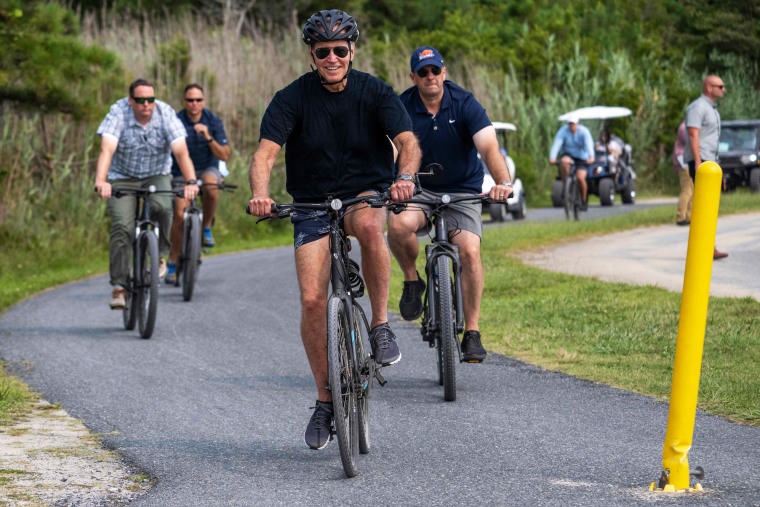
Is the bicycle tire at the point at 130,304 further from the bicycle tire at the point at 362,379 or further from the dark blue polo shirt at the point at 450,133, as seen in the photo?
the bicycle tire at the point at 362,379

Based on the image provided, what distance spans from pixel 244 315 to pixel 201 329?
38.2 inches

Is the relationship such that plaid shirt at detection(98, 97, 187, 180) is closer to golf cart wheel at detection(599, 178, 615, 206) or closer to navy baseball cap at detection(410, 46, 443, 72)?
navy baseball cap at detection(410, 46, 443, 72)

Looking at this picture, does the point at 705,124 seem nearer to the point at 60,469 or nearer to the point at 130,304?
the point at 130,304

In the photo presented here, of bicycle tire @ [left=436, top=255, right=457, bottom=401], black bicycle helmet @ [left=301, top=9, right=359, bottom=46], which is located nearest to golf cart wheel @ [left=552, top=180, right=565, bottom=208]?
bicycle tire @ [left=436, top=255, right=457, bottom=401]

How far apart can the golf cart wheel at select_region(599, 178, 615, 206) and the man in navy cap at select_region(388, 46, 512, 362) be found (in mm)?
21284

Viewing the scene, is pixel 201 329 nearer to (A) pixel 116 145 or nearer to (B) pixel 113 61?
(A) pixel 116 145

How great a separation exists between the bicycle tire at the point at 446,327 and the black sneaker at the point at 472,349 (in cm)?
14

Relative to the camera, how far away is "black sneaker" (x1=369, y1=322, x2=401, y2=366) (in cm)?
697

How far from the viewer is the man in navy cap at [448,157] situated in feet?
29.0

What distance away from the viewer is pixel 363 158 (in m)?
6.79

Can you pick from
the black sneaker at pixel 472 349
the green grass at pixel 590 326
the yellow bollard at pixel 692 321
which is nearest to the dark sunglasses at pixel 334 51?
the yellow bollard at pixel 692 321

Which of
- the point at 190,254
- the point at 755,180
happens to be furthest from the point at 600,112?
the point at 190,254

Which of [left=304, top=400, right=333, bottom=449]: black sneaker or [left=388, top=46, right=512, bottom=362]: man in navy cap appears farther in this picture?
[left=388, top=46, right=512, bottom=362]: man in navy cap

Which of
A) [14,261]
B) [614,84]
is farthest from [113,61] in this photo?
[614,84]
